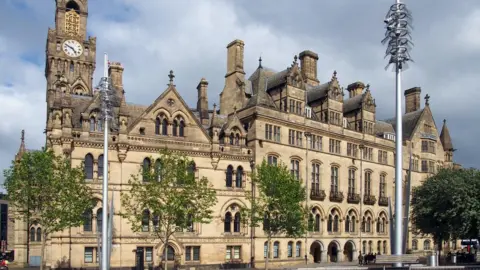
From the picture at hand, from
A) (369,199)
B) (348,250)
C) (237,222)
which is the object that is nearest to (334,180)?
(369,199)

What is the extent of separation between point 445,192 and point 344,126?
15.6 meters

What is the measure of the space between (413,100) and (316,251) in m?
31.7

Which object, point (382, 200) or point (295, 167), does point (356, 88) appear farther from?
point (295, 167)

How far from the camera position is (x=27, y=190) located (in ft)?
137

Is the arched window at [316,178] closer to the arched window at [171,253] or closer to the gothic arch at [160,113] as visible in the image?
the arched window at [171,253]

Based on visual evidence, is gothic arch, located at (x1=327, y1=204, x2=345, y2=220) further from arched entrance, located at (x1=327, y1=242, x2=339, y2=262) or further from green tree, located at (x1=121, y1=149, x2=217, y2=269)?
green tree, located at (x1=121, y1=149, x2=217, y2=269)

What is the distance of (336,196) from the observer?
2392 inches

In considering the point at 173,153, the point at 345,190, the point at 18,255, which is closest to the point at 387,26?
the point at 173,153

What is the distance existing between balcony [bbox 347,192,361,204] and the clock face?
4414cm

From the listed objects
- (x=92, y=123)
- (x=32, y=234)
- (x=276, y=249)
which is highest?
(x=92, y=123)

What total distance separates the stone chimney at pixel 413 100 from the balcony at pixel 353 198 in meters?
22.9

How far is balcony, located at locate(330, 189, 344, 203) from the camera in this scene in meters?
60.5

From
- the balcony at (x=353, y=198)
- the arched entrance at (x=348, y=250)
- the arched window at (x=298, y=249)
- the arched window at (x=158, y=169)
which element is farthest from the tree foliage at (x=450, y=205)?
the arched window at (x=158, y=169)

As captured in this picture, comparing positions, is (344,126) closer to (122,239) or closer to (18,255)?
(122,239)
